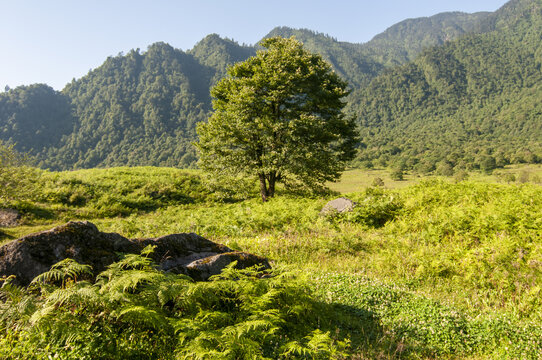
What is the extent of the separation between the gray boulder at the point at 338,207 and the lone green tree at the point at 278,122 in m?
5.69

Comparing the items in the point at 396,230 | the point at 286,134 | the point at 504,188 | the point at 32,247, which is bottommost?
the point at 396,230

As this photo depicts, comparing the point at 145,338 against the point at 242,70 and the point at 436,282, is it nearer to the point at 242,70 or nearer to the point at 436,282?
the point at 436,282

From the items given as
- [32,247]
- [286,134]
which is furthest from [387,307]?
[286,134]

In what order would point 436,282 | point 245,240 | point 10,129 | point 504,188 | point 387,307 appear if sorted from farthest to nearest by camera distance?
point 10,129
point 504,188
point 245,240
point 436,282
point 387,307

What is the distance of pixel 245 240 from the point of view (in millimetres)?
10594

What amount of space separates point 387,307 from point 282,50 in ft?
65.3

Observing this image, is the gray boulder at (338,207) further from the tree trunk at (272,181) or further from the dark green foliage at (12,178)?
the dark green foliage at (12,178)

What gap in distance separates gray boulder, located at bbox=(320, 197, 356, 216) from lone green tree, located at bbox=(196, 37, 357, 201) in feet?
18.7

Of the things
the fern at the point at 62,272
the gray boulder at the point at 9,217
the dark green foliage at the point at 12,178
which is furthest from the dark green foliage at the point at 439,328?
the dark green foliage at the point at 12,178

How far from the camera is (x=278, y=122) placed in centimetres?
1922

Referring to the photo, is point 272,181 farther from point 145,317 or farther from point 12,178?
point 145,317

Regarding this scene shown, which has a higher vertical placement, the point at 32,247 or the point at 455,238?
the point at 32,247

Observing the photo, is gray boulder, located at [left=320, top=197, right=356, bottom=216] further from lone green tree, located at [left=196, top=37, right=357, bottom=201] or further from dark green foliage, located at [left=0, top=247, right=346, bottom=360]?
dark green foliage, located at [left=0, top=247, right=346, bottom=360]

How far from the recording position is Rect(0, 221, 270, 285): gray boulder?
457cm
